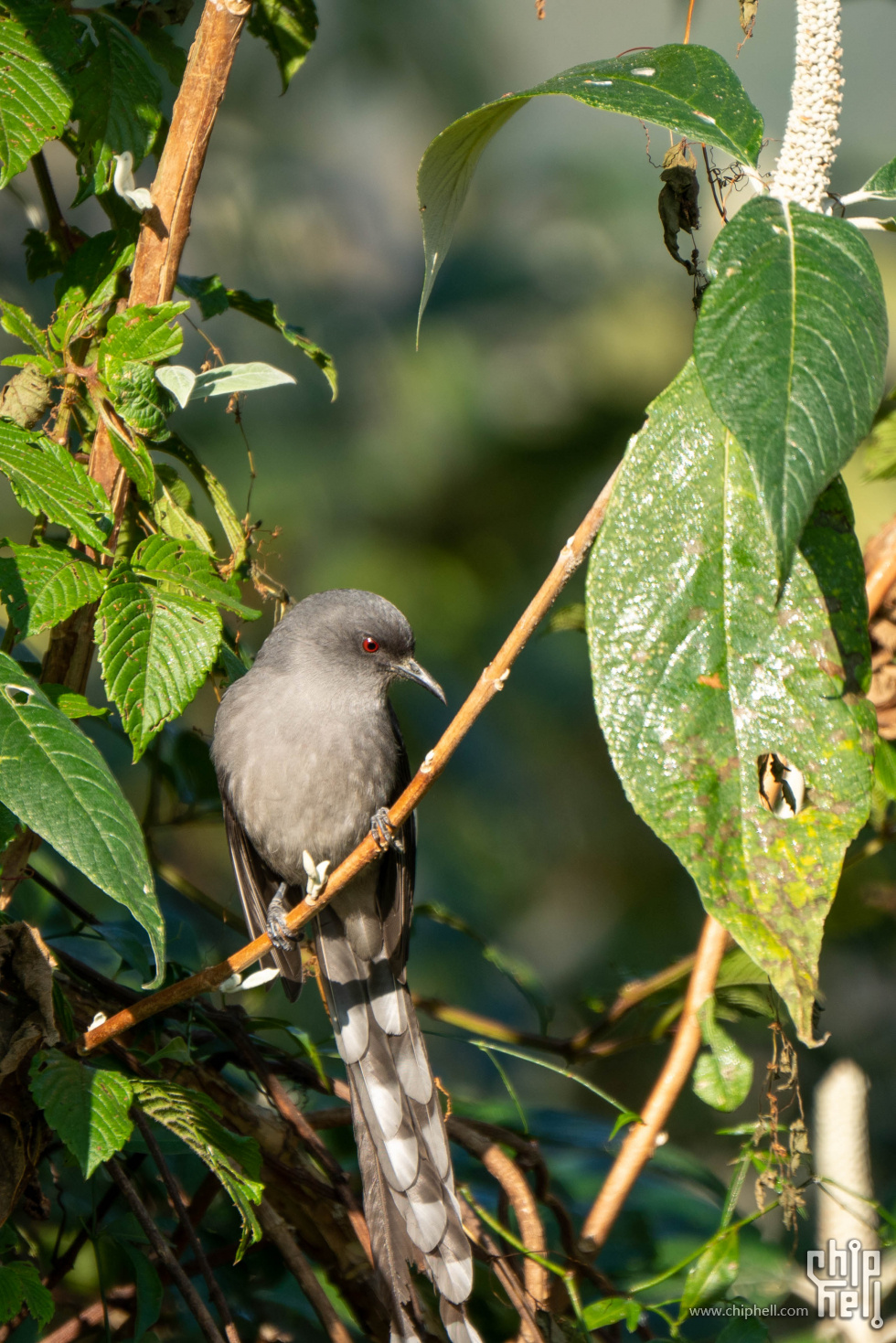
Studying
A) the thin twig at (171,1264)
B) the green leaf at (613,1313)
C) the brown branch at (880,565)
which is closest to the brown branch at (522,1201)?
the green leaf at (613,1313)

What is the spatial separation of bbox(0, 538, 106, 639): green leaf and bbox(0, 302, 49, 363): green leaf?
35cm

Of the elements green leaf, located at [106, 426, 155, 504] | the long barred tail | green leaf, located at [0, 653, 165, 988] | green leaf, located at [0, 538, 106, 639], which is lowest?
the long barred tail

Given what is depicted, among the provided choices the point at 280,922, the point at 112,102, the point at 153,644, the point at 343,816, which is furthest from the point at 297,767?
the point at 112,102

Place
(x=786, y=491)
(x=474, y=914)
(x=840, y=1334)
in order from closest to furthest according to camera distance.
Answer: (x=786, y=491) < (x=840, y=1334) < (x=474, y=914)

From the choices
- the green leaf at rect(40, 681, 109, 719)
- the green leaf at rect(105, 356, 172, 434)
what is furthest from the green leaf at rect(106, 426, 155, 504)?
the green leaf at rect(40, 681, 109, 719)

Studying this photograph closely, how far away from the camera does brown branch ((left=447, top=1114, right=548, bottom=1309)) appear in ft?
6.48

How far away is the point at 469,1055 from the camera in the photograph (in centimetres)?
410

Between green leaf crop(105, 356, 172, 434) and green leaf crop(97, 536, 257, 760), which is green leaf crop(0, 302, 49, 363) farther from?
green leaf crop(97, 536, 257, 760)

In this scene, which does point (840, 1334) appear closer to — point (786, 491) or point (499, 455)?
point (786, 491)

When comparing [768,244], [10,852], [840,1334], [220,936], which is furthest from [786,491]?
[220,936]

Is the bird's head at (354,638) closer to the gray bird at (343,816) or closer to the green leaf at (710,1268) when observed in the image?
the gray bird at (343,816)

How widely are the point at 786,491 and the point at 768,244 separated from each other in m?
0.28

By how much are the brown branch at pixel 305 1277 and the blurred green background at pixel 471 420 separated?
219 centimetres

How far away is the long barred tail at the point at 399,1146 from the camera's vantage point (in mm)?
1915
